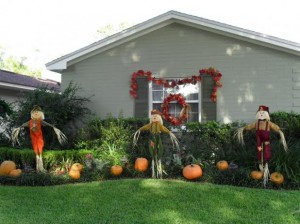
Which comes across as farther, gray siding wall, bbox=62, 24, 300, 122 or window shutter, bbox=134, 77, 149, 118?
window shutter, bbox=134, 77, 149, 118

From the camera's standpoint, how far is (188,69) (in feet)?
35.8

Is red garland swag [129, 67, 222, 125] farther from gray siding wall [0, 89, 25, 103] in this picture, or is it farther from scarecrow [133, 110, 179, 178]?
gray siding wall [0, 89, 25, 103]

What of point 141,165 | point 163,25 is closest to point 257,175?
point 141,165

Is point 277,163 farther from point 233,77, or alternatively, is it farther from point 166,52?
point 166,52

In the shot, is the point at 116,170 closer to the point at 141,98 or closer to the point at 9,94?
the point at 141,98

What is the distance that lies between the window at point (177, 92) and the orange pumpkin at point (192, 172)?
3432 mm

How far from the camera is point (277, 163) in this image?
284 inches

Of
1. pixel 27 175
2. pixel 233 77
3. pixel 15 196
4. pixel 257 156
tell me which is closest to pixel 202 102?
pixel 233 77

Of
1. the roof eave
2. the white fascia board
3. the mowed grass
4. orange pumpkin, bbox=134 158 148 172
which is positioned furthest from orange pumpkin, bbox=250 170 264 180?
the white fascia board

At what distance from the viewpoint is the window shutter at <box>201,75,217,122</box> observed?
10.7 metres

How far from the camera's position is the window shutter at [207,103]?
1066cm

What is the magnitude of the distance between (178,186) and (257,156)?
189 centimetres

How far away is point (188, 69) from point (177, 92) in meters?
0.75

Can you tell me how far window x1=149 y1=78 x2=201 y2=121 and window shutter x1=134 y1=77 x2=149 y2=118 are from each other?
151mm
